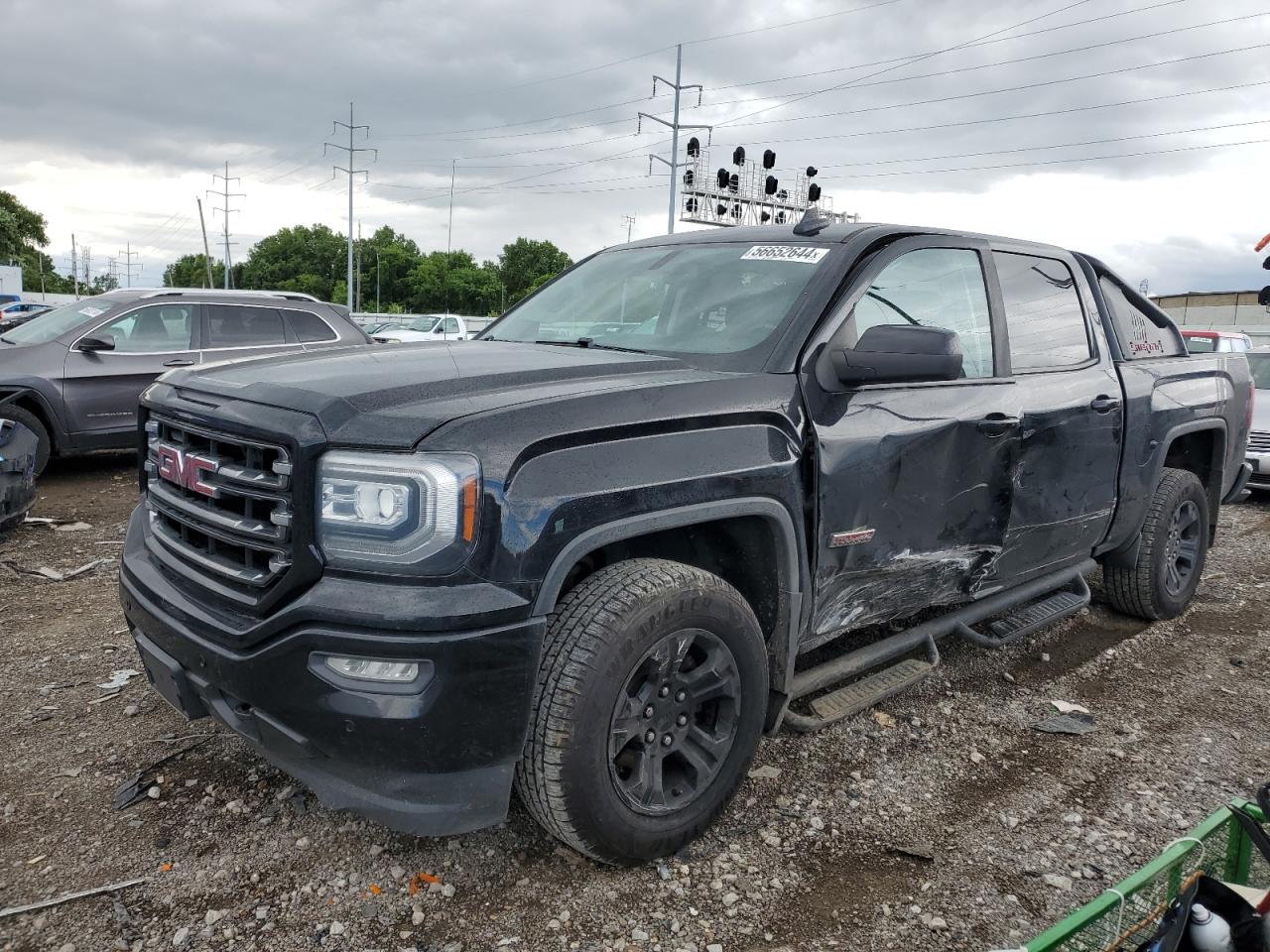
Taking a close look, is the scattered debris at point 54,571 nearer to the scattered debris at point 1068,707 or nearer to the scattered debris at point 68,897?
the scattered debris at point 68,897

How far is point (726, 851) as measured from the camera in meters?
2.68

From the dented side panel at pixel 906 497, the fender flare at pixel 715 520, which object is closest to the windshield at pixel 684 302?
the dented side panel at pixel 906 497

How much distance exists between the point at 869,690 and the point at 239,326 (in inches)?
286

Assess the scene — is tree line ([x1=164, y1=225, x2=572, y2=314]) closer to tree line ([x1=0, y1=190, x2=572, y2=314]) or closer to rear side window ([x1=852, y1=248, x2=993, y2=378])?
tree line ([x1=0, y1=190, x2=572, y2=314])

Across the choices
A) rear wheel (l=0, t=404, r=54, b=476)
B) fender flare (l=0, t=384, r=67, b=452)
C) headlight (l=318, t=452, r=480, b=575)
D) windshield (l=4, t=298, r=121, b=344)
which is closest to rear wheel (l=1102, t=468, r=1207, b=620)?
headlight (l=318, t=452, r=480, b=575)

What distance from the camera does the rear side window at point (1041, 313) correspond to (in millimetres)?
3686

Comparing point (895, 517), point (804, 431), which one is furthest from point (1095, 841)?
point (804, 431)

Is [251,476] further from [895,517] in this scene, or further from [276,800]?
[895,517]

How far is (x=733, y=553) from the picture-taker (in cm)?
278

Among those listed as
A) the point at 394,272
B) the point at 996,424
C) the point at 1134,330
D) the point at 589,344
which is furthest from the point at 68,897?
the point at 394,272

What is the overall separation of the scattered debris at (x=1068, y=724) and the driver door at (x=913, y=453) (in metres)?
0.59

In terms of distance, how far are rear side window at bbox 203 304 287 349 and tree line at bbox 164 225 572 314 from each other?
68495mm

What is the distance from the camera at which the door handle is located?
329cm

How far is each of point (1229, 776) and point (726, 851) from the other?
1.93m
